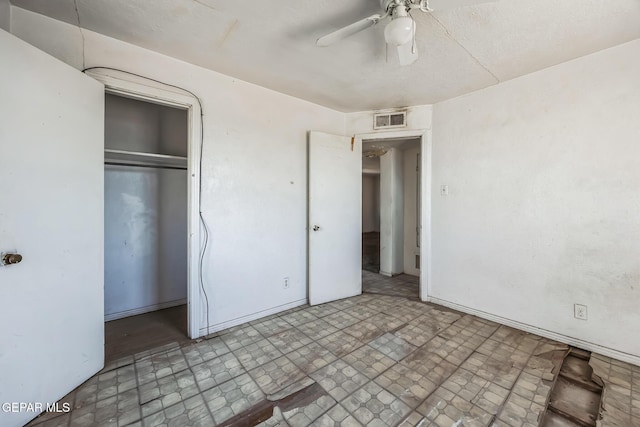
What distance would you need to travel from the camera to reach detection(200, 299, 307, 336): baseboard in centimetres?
232

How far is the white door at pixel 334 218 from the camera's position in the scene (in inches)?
116

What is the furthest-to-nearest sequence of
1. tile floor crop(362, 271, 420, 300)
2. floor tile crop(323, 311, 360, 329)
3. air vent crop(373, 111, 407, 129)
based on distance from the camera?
1. tile floor crop(362, 271, 420, 300)
2. air vent crop(373, 111, 407, 129)
3. floor tile crop(323, 311, 360, 329)

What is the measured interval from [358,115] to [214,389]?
124 inches

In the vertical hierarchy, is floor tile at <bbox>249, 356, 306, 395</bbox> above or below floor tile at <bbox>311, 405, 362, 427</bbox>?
above

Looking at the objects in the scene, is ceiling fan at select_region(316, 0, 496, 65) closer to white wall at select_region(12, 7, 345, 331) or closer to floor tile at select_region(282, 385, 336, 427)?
white wall at select_region(12, 7, 345, 331)

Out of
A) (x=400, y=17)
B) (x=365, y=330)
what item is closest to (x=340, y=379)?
(x=365, y=330)

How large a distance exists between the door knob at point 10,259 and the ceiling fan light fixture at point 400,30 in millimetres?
2232

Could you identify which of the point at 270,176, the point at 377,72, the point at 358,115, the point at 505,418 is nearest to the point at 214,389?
the point at 505,418

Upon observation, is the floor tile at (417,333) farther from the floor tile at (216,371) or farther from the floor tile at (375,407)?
the floor tile at (216,371)

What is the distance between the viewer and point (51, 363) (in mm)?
1427

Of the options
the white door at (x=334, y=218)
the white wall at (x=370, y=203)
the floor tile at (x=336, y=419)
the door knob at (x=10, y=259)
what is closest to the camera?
the door knob at (x=10, y=259)

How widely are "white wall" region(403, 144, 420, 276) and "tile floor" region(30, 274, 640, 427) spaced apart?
197 cm

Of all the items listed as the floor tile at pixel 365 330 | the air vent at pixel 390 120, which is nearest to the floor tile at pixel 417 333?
the floor tile at pixel 365 330

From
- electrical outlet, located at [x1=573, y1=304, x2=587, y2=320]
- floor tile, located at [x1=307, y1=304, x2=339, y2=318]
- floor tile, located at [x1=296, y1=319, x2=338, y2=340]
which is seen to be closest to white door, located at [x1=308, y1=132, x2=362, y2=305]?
floor tile, located at [x1=307, y1=304, x2=339, y2=318]
